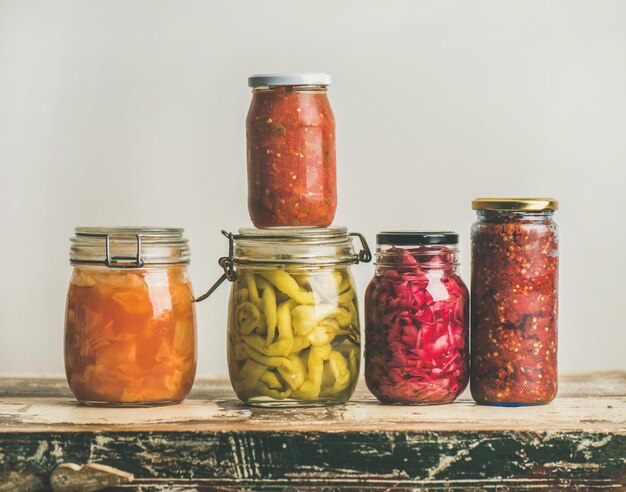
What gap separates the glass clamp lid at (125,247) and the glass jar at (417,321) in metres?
0.26

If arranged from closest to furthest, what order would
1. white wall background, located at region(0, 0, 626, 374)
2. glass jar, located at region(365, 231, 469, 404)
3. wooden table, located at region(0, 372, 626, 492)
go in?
wooden table, located at region(0, 372, 626, 492) → glass jar, located at region(365, 231, 469, 404) → white wall background, located at region(0, 0, 626, 374)

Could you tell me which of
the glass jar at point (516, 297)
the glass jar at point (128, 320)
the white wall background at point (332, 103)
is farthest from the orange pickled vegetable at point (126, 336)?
the white wall background at point (332, 103)

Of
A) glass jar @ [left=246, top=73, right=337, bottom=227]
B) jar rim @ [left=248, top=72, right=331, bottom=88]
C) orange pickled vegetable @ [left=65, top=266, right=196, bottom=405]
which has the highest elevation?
jar rim @ [left=248, top=72, right=331, bottom=88]

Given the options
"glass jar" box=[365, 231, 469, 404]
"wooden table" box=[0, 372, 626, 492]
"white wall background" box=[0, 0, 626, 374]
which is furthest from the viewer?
"white wall background" box=[0, 0, 626, 374]

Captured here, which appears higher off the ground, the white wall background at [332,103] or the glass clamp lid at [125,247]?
the white wall background at [332,103]

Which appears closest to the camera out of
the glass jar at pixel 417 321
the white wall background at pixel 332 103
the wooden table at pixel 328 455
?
the wooden table at pixel 328 455

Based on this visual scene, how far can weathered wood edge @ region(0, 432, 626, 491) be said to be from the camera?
1166 millimetres

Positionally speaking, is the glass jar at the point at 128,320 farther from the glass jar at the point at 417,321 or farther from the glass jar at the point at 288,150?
the glass jar at the point at 417,321

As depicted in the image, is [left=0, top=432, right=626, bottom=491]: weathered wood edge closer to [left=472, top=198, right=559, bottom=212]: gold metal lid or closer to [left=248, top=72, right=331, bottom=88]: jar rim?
[left=472, top=198, right=559, bottom=212]: gold metal lid

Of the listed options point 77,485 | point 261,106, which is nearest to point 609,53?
point 261,106

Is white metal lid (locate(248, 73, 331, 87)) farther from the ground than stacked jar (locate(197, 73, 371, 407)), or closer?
farther from the ground

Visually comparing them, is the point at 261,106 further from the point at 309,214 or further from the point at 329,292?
the point at 329,292

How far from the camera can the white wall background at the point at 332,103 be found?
1935 millimetres

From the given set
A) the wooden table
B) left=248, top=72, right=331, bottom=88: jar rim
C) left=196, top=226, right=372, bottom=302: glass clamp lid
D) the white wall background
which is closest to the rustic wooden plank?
the wooden table
